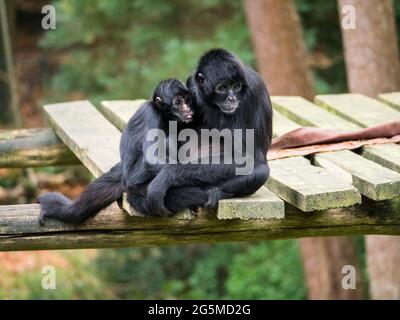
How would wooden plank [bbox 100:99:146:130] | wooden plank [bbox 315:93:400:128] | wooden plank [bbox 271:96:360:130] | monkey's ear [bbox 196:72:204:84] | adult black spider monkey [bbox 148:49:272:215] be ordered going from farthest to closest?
wooden plank [bbox 100:99:146:130] → wooden plank [bbox 315:93:400:128] → wooden plank [bbox 271:96:360:130] → monkey's ear [bbox 196:72:204:84] → adult black spider monkey [bbox 148:49:272:215]

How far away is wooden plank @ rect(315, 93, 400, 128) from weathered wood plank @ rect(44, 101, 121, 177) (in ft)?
6.00

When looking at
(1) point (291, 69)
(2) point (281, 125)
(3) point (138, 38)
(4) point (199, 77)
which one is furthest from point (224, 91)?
(3) point (138, 38)

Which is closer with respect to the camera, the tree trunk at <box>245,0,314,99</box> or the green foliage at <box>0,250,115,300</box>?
the tree trunk at <box>245,0,314,99</box>

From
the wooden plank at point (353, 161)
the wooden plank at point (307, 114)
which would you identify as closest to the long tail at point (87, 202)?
the wooden plank at point (353, 161)

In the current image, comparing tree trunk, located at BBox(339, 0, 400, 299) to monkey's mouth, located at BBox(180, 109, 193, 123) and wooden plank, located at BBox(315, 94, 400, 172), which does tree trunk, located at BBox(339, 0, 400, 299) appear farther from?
monkey's mouth, located at BBox(180, 109, 193, 123)

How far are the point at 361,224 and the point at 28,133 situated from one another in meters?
3.31

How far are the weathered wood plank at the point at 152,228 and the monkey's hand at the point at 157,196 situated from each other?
29cm

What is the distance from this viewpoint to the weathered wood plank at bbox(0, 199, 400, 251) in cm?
491

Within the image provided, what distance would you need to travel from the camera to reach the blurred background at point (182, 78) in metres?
9.52

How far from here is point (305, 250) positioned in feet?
31.4

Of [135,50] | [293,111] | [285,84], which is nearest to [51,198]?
[293,111]

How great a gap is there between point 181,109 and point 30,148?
108 inches

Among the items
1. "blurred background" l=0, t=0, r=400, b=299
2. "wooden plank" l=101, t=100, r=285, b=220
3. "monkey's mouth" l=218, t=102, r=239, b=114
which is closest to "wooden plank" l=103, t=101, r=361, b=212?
"wooden plank" l=101, t=100, r=285, b=220

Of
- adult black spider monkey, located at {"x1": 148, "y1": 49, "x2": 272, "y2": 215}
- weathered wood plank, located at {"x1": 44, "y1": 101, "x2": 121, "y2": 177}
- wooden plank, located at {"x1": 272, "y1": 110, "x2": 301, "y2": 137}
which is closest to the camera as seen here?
adult black spider monkey, located at {"x1": 148, "y1": 49, "x2": 272, "y2": 215}
